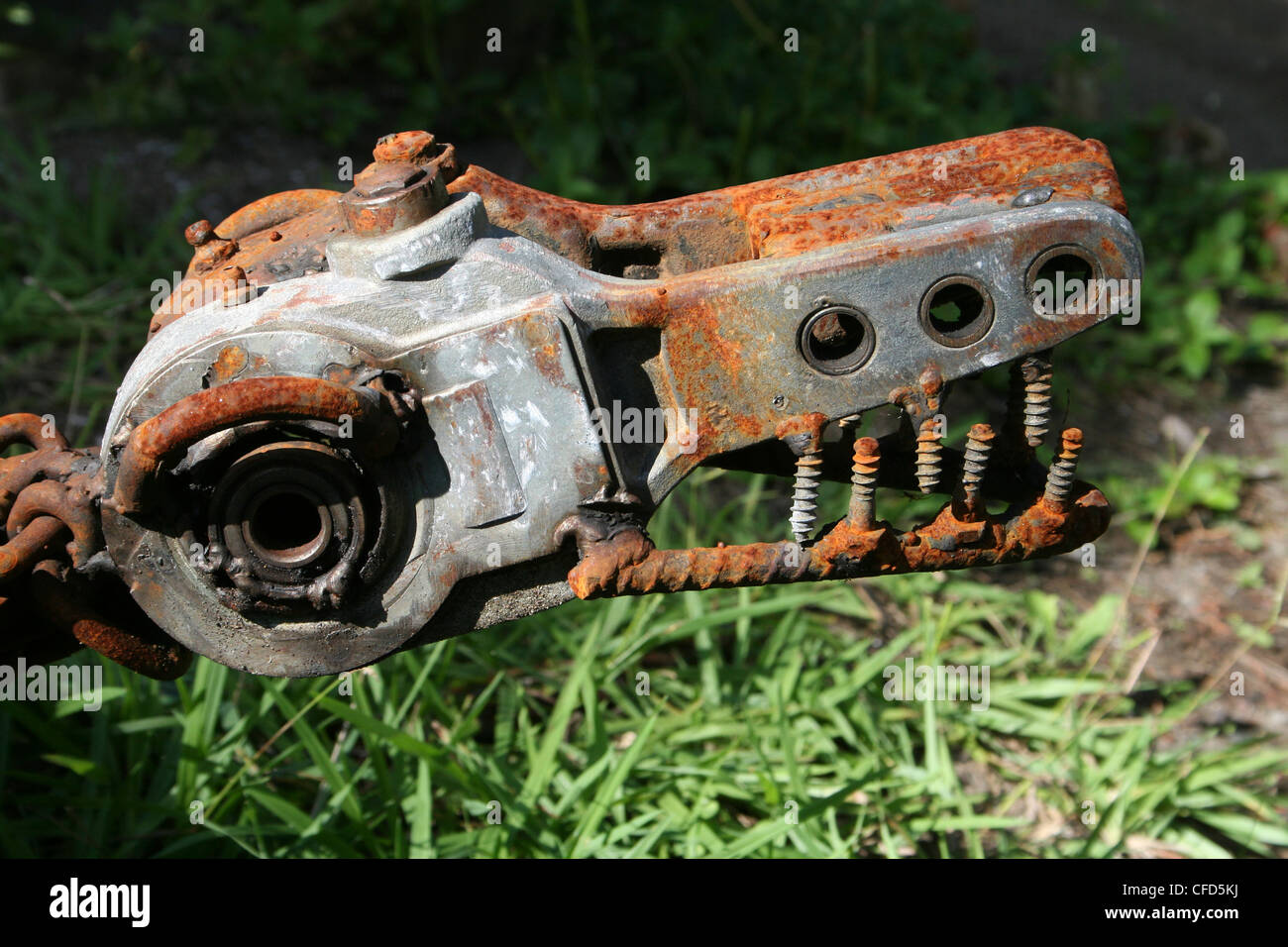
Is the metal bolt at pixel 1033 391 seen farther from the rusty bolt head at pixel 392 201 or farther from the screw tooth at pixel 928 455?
the rusty bolt head at pixel 392 201

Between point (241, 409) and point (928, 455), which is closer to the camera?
point (241, 409)

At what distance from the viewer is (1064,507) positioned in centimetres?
186

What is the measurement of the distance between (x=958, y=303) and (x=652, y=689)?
1637 mm

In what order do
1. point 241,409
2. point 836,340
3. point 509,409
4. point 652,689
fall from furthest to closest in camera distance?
point 652,689, point 836,340, point 509,409, point 241,409

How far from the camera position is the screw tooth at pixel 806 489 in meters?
1.79

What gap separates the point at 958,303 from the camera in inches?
72.1

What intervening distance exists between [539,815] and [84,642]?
1183mm

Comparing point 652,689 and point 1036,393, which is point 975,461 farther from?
point 652,689

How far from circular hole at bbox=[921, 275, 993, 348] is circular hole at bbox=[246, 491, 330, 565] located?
910 mm

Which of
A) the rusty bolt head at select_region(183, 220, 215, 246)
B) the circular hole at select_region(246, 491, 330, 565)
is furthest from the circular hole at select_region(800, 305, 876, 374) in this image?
the rusty bolt head at select_region(183, 220, 215, 246)

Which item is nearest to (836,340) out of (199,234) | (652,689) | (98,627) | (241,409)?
(241,409)

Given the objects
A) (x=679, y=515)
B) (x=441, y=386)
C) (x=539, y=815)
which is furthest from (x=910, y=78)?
(x=441, y=386)

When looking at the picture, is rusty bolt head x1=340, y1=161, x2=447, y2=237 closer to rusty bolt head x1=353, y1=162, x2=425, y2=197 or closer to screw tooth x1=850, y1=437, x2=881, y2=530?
rusty bolt head x1=353, y1=162, x2=425, y2=197

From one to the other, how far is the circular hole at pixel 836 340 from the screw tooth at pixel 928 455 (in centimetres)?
14
